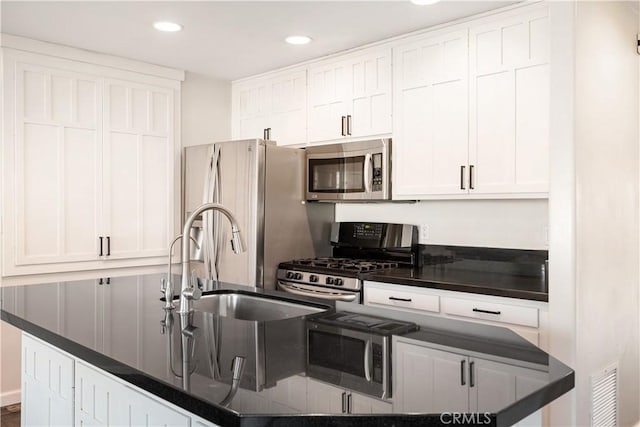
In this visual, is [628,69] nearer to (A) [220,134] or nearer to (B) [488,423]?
(B) [488,423]

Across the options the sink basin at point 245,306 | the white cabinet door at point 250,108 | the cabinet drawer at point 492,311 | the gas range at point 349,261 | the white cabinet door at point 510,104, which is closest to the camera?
the sink basin at point 245,306

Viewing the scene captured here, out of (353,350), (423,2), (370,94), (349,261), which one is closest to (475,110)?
(423,2)

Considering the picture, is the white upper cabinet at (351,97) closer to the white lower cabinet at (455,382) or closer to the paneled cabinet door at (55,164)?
the paneled cabinet door at (55,164)

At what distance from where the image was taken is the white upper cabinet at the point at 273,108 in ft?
13.7

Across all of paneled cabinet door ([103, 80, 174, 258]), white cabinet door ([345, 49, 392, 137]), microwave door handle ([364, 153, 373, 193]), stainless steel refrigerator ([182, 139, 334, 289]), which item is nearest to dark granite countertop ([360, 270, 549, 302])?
microwave door handle ([364, 153, 373, 193])

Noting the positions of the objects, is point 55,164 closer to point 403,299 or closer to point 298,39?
point 298,39

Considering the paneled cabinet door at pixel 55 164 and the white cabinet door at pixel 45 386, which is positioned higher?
the paneled cabinet door at pixel 55 164

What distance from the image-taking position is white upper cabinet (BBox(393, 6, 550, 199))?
291cm

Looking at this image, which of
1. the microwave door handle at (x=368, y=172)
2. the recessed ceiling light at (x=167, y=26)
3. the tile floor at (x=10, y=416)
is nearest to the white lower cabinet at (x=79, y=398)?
the tile floor at (x=10, y=416)

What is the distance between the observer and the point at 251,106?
15.2 ft

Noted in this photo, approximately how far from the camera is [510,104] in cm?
300

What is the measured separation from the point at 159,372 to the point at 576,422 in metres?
2.06

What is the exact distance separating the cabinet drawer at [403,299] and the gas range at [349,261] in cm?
9

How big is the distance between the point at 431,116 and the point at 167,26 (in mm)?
1733
